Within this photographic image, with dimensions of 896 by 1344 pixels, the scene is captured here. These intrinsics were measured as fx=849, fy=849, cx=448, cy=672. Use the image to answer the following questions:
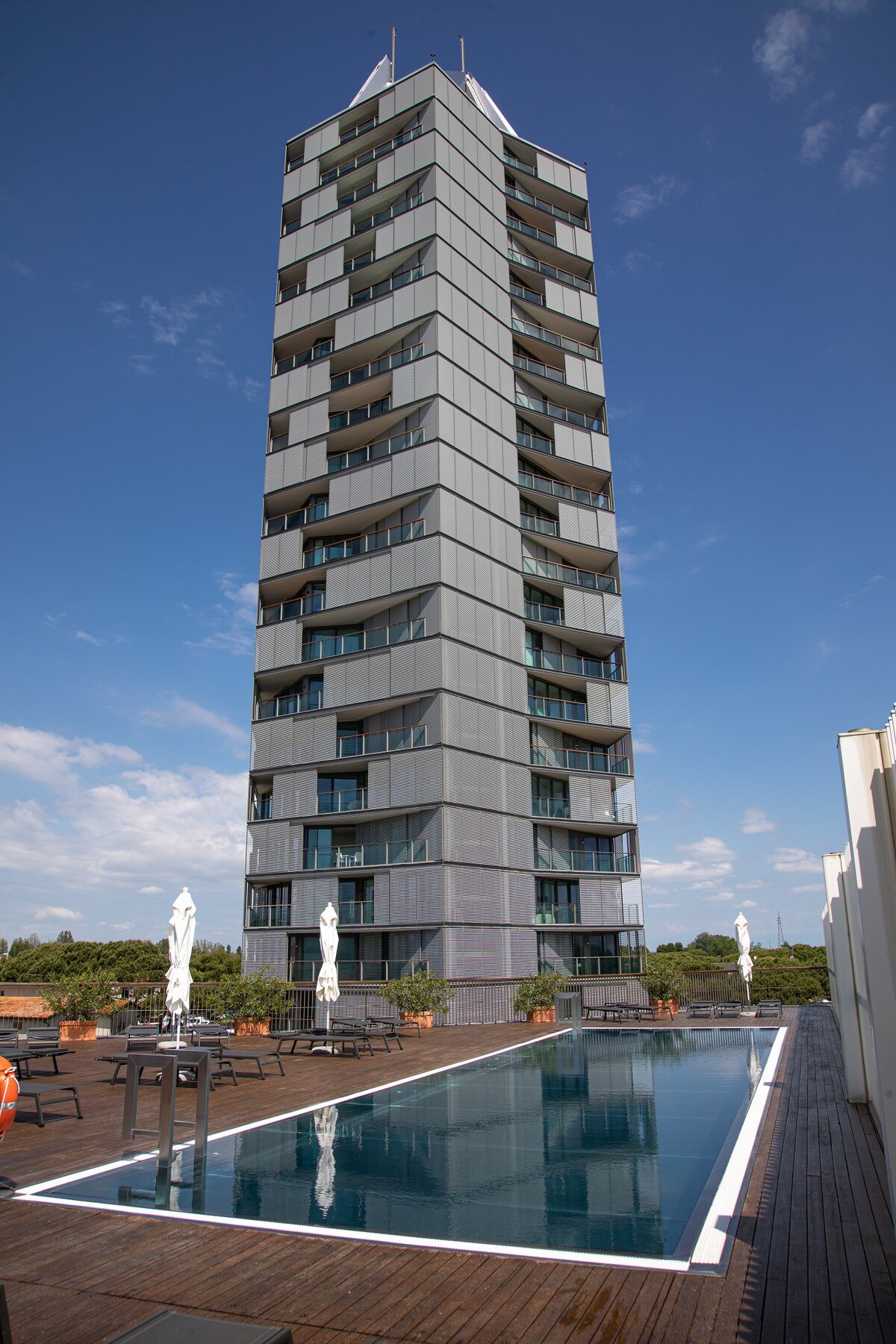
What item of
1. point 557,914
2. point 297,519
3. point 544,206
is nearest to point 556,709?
point 557,914

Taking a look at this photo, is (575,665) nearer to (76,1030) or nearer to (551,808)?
(551,808)

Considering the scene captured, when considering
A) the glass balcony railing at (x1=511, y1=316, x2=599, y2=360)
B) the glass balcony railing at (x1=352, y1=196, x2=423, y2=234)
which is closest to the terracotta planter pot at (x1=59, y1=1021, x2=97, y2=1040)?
the glass balcony railing at (x1=511, y1=316, x2=599, y2=360)

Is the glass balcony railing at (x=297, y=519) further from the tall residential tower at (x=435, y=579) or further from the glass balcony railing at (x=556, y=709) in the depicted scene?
the glass balcony railing at (x=556, y=709)

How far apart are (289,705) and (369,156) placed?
1026 inches

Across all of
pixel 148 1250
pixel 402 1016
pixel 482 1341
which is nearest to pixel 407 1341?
pixel 482 1341

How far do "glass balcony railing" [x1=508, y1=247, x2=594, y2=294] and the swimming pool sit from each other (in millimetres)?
37287

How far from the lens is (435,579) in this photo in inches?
1238

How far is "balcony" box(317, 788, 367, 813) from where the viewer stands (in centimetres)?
3172

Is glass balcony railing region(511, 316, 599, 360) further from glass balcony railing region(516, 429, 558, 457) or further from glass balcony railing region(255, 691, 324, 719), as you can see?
glass balcony railing region(255, 691, 324, 719)

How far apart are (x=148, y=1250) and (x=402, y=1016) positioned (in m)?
17.3

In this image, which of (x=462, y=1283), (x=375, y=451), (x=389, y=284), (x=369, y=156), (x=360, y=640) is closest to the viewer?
(x=462, y=1283)

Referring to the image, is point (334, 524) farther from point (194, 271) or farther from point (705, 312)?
point (705, 312)

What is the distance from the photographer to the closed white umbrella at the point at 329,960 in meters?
18.4

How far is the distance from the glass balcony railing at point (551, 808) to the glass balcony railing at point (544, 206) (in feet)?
94.4
